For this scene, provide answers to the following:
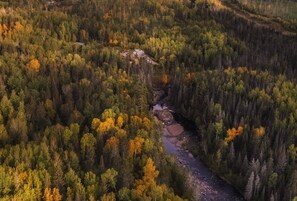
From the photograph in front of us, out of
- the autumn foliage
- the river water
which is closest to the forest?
the autumn foliage

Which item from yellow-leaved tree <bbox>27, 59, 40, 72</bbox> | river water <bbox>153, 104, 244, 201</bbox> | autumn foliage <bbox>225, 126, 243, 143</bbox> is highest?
yellow-leaved tree <bbox>27, 59, 40, 72</bbox>

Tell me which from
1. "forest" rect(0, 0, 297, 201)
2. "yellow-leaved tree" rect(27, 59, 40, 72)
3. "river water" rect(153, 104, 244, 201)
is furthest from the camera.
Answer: "yellow-leaved tree" rect(27, 59, 40, 72)

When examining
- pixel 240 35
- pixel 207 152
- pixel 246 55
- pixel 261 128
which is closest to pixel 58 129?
pixel 207 152

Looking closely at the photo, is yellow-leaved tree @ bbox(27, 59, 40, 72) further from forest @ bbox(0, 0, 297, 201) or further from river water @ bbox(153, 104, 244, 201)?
river water @ bbox(153, 104, 244, 201)

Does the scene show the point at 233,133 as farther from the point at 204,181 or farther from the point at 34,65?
the point at 34,65

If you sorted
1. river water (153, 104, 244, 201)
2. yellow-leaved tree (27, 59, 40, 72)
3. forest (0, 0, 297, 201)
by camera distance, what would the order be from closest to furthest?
forest (0, 0, 297, 201), river water (153, 104, 244, 201), yellow-leaved tree (27, 59, 40, 72)

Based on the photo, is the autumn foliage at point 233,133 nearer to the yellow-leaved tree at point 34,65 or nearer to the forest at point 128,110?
the forest at point 128,110

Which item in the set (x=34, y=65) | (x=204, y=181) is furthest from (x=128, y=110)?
(x=34, y=65)
